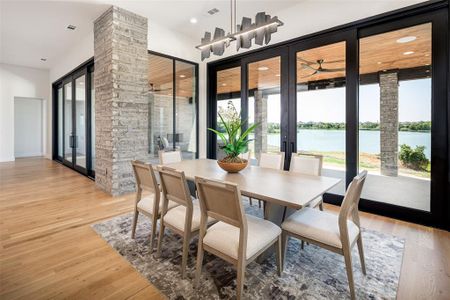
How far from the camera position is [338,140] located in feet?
12.5

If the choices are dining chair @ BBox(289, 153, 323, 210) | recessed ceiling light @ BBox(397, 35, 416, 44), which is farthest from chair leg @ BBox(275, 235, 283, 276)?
recessed ceiling light @ BBox(397, 35, 416, 44)

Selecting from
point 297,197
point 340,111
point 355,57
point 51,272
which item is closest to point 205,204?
point 297,197

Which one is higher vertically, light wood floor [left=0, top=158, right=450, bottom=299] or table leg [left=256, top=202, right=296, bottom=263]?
table leg [left=256, top=202, right=296, bottom=263]

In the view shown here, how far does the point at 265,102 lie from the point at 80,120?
503cm

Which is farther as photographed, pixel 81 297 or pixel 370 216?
pixel 370 216

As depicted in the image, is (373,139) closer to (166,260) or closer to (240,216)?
(240,216)

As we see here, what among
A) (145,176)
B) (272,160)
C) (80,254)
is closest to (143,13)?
(145,176)

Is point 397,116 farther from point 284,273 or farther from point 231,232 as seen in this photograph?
point 231,232

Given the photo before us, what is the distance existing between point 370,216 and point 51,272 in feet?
12.5

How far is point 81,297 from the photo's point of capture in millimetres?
1729

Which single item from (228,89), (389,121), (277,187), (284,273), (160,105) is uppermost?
(228,89)

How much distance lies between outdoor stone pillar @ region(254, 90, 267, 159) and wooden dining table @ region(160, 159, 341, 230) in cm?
206

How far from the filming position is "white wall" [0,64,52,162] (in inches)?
309

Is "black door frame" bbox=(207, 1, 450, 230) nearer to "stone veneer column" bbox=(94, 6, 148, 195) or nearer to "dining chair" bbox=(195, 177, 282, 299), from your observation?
"dining chair" bbox=(195, 177, 282, 299)
